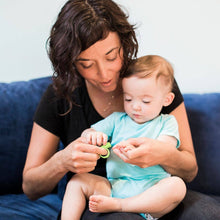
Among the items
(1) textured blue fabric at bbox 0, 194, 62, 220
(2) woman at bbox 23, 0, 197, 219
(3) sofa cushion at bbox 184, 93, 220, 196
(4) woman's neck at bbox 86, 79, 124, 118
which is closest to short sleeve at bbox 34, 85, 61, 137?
(2) woman at bbox 23, 0, 197, 219

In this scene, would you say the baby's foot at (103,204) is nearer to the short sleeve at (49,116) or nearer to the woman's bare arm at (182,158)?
the woman's bare arm at (182,158)

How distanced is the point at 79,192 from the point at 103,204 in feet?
0.39

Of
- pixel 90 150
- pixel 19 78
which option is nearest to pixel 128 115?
pixel 90 150

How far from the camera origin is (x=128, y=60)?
141cm

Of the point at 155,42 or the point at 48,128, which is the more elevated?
the point at 155,42

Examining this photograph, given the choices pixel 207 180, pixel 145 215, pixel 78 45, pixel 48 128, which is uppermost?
pixel 78 45

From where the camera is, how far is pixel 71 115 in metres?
1.51

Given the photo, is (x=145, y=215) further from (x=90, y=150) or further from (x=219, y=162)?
(x=219, y=162)

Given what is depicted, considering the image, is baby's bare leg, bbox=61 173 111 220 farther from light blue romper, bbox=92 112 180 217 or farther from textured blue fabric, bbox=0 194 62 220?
textured blue fabric, bbox=0 194 62 220

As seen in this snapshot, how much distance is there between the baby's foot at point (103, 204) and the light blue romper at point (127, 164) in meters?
0.07

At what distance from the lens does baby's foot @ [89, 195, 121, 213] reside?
117 centimetres

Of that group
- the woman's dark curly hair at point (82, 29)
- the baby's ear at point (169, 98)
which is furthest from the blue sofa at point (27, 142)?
the woman's dark curly hair at point (82, 29)

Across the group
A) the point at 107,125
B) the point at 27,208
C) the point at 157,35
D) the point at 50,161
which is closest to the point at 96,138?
the point at 107,125

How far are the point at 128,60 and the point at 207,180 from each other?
80 centimetres
